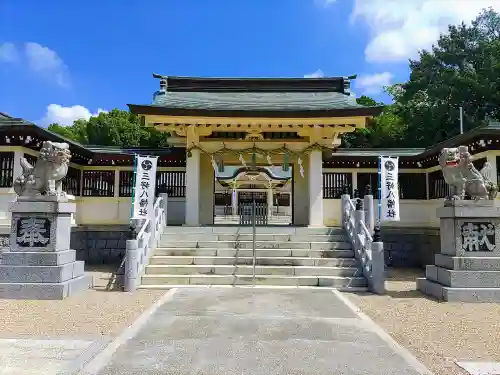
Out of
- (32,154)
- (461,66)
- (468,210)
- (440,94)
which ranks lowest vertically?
(468,210)

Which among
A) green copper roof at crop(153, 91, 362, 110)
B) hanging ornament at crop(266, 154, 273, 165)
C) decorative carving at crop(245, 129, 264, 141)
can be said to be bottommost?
hanging ornament at crop(266, 154, 273, 165)

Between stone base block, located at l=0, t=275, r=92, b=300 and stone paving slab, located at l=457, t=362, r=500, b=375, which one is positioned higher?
stone base block, located at l=0, t=275, r=92, b=300

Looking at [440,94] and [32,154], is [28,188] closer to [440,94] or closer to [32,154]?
[32,154]

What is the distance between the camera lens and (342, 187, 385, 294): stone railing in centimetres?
966

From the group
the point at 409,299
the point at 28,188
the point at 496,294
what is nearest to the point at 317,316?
the point at 409,299

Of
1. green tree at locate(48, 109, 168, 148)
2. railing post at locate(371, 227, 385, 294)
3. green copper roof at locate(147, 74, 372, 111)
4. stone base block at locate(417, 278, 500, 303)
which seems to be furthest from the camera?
green tree at locate(48, 109, 168, 148)

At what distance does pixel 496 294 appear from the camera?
8453 millimetres

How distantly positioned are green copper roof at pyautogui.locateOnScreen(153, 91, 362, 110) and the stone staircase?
4317 mm

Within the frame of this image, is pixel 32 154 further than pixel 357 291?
Yes

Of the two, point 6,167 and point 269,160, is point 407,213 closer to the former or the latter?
point 269,160

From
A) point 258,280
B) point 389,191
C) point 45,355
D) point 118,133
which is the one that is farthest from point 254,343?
point 118,133

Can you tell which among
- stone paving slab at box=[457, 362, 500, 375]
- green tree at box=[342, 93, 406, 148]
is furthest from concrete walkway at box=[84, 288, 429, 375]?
green tree at box=[342, 93, 406, 148]

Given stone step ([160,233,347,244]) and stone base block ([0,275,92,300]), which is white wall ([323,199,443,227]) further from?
stone base block ([0,275,92,300])

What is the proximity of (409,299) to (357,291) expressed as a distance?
4.24 ft
